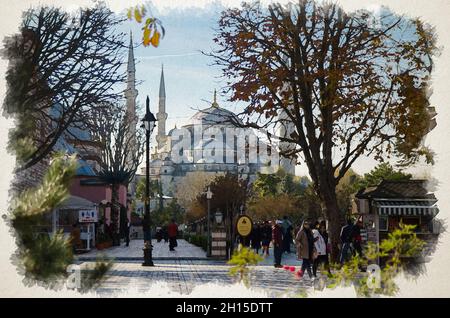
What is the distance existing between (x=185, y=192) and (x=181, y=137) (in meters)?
32.8

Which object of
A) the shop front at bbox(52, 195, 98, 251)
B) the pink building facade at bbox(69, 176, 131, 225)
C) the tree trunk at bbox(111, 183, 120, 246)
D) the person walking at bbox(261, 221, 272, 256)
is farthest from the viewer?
the pink building facade at bbox(69, 176, 131, 225)

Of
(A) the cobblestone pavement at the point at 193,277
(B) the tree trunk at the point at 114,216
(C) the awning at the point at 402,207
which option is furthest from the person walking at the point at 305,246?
(B) the tree trunk at the point at 114,216

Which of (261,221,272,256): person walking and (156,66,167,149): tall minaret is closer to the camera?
(261,221,272,256): person walking

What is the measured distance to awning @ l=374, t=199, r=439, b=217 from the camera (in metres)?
18.4

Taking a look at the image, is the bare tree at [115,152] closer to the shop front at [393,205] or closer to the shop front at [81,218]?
the shop front at [81,218]

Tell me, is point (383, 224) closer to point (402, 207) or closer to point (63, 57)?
point (402, 207)

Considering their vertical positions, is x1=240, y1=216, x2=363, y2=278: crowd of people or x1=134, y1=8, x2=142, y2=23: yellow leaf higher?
x1=134, y1=8, x2=142, y2=23: yellow leaf

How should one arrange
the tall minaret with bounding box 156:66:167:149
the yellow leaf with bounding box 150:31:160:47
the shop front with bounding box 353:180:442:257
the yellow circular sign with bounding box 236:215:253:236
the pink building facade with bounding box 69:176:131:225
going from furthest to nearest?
the tall minaret with bounding box 156:66:167:149
the pink building facade with bounding box 69:176:131:225
the yellow circular sign with bounding box 236:215:253:236
the shop front with bounding box 353:180:442:257
the yellow leaf with bounding box 150:31:160:47

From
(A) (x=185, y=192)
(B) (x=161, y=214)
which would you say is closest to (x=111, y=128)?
(B) (x=161, y=214)

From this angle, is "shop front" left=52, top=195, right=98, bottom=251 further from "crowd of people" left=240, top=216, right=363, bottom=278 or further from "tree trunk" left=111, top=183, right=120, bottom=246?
"crowd of people" left=240, top=216, right=363, bottom=278

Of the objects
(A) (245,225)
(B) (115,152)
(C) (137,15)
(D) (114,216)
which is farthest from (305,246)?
(B) (115,152)

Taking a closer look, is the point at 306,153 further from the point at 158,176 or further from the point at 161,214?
the point at 158,176

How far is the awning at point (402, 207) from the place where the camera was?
18.4 metres

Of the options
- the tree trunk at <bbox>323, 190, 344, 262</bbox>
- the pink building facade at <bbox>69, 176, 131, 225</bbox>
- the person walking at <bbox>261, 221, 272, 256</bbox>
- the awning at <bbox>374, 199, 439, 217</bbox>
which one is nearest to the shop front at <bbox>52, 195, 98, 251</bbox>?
the pink building facade at <bbox>69, 176, 131, 225</bbox>
